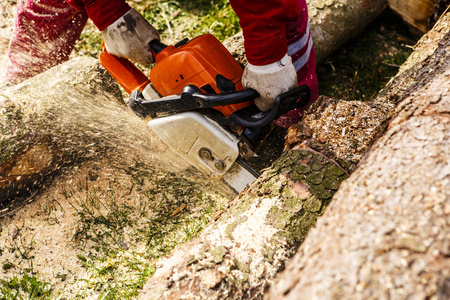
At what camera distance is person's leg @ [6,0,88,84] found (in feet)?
8.79

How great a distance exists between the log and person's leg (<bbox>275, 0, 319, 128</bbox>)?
1307 millimetres

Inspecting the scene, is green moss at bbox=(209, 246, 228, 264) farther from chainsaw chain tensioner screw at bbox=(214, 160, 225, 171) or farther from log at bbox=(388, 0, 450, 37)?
log at bbox=(388, 0, 450, 37)

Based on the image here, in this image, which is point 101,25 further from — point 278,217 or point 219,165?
point 278,217

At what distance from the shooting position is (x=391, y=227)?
1.08 m

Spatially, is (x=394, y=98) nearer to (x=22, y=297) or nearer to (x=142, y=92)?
(x=142, y=92)

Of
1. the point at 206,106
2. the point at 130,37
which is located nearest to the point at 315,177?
the point at 206,106

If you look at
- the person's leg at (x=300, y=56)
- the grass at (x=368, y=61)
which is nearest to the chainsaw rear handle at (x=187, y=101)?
the person's leg at (x=300, y=56)

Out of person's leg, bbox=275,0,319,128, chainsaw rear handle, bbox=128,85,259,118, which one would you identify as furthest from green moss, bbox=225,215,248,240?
person's leg, bbox=275,0,319,128

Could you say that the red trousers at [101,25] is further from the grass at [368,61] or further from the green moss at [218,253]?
the green moss at [218,253]

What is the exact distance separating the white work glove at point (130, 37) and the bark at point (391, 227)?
153 cm

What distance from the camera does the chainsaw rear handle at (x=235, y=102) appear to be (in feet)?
5.92

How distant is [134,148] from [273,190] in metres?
1.34

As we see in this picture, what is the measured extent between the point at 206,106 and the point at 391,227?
109 cm

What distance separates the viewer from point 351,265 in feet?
3.39
